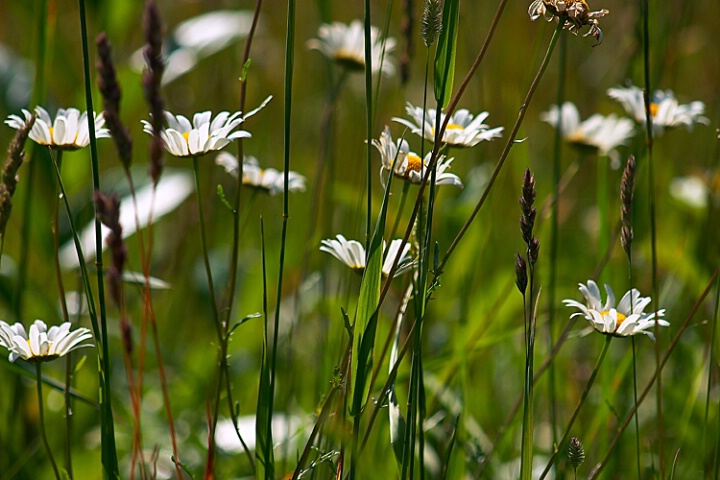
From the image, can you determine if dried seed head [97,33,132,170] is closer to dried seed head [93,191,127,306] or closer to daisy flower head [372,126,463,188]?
dried seed head [93,191,127,306]

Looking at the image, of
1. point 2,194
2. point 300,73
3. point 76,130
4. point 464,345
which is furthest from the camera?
point 300,73

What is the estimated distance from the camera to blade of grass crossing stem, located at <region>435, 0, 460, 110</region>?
67cm

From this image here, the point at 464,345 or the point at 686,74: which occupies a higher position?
the point at 686,74

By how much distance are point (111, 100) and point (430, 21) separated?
26 cm

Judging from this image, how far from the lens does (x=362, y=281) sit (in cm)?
68

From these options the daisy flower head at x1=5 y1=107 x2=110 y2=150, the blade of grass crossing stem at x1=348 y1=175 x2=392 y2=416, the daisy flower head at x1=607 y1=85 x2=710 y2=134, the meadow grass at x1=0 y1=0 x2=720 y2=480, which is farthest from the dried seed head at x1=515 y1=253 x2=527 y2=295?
the daisy flower head at x1=607 y1=85 x2=710 y2=134

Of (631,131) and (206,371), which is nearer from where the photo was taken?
(631,131)

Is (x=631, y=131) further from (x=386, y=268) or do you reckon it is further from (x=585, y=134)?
(x=386, y=268)

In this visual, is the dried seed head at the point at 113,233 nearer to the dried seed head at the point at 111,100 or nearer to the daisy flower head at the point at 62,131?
the dried seed head at the point at 111,100

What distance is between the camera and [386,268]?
2.61 ft

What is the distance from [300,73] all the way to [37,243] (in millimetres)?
1857

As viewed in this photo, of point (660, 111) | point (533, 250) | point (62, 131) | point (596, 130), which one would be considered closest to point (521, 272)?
point (533, 250)

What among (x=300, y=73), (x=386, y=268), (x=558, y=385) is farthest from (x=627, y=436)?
(x=300, y=73)

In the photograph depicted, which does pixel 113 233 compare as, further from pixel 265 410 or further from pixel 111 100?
pixel 265 410
